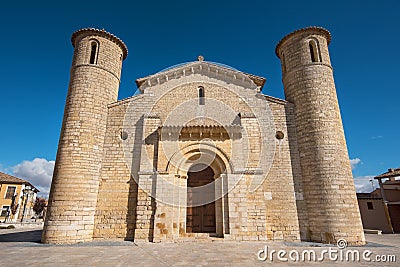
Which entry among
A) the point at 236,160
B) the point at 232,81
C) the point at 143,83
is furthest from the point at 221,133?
the point at 143,83

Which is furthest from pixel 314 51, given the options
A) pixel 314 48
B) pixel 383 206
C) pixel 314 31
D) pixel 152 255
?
pixel 383 206

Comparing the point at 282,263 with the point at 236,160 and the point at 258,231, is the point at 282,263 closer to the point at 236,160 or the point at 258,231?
the point at 258,231

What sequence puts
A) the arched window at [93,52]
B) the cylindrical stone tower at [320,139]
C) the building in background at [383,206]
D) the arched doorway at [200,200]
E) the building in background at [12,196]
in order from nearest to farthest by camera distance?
the cylindrical stone tower at [320,139] → the arched doorway at [200,200] → the arched window at [93,52] → the building in background at [383,206] → the building in background at [12,196]

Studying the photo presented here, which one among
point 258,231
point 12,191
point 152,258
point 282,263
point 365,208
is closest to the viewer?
point 282,263

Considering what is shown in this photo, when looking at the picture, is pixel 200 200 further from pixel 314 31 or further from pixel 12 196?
pixel 12 196

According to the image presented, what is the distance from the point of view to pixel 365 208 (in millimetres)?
19031

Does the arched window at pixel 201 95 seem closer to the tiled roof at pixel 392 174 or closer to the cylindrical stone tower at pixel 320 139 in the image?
the cylindrical stone tower at pixel 320 139

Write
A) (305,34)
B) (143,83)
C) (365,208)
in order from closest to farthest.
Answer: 1. (305,34)
2. (143,83)
3. (365,208)

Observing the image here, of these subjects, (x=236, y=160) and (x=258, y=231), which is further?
(x=236, y=160)

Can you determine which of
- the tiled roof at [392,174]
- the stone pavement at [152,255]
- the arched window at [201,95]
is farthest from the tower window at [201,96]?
the tiled roof at [392,174]

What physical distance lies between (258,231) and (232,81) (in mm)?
7650

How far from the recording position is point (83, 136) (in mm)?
Result: 9898

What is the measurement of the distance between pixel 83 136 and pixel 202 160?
212 inches

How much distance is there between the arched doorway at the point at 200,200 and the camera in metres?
9.91
